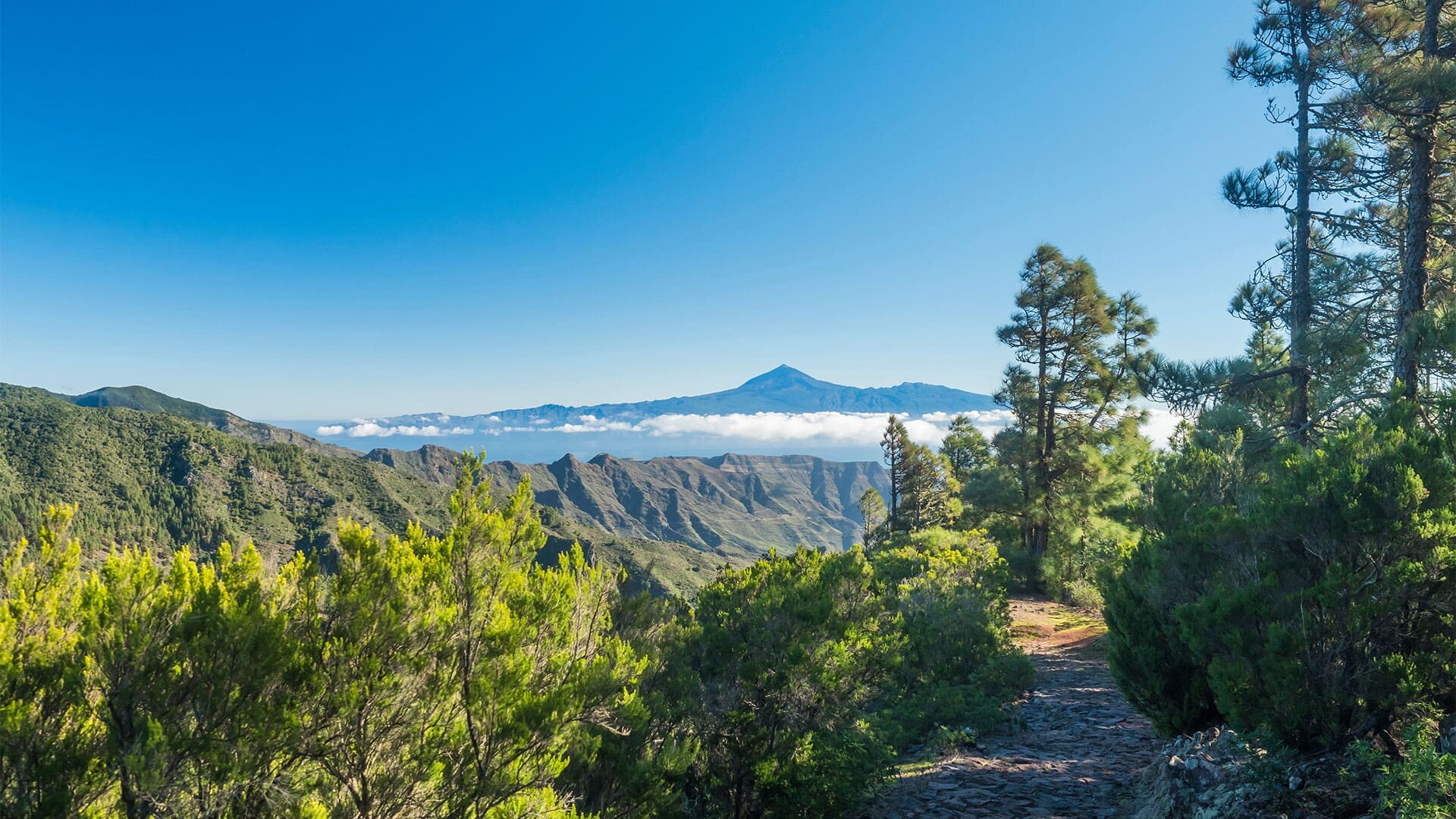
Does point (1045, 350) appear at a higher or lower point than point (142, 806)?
higher

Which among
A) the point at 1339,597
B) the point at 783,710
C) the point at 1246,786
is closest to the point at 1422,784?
the point at 1246,786

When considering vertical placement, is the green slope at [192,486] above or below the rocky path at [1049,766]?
below

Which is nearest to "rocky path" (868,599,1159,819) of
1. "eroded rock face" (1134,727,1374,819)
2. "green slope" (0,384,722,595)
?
"eroded rock face" (1134,727,1374,819)

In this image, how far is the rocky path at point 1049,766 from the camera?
21.6 ft

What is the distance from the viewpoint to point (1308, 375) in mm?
10719

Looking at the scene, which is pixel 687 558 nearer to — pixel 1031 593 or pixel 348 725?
pixel 1031 593

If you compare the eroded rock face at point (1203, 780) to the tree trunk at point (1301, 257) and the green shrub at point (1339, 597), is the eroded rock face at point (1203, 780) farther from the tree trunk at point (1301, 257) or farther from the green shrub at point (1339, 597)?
the tree trunk at point (1301, 257)

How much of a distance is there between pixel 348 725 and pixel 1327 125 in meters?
15.6

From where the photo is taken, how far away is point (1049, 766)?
7.60m

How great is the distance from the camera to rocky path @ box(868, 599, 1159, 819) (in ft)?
A: 21.6

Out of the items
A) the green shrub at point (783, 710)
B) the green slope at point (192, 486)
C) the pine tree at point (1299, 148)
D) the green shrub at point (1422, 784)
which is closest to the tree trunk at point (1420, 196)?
the pine tree at point (1299, 148)

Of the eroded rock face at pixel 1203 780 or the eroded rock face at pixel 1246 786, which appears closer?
the eroded rock face at pixel 1246 786

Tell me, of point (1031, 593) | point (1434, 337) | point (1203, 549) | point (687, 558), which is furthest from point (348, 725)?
point (687, 558)

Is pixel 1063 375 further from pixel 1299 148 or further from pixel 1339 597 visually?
pixel 1339 597
